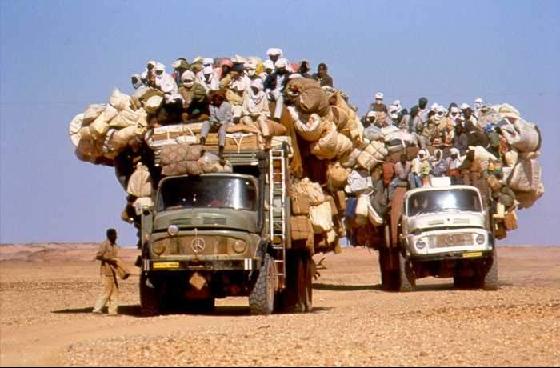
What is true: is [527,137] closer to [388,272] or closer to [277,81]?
[388,272]

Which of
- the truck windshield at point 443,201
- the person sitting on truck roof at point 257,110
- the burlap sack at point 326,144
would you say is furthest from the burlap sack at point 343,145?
the truck windshield at point 443,201

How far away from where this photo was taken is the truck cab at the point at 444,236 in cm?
2883

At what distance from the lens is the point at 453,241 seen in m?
28.8

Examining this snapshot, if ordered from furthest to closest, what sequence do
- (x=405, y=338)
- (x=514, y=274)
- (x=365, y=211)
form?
(x=514, y=274) → (x=365, y=211) → (x=405, y=338)

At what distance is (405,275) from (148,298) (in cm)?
1047

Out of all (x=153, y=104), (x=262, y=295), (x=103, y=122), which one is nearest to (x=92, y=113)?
(x=103, y=122)

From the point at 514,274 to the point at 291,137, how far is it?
24272 millimetres

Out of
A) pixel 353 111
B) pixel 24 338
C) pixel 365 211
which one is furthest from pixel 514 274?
pixel 24 338

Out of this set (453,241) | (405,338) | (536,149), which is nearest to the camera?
(405,338)

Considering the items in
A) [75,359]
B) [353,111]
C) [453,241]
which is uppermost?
[353,111]

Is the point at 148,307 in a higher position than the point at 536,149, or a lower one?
lower

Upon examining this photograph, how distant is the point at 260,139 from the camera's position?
70.0 feet

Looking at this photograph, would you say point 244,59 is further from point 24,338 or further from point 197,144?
point 24,338

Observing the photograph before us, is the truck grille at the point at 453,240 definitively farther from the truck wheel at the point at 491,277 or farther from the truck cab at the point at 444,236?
the truck wheel at the point at 491,277
